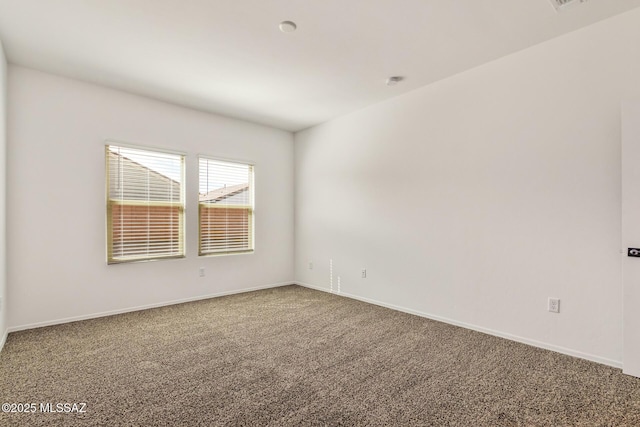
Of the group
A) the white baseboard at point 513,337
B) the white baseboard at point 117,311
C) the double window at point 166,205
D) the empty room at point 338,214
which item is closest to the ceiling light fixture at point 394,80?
the empty room at point 338,214

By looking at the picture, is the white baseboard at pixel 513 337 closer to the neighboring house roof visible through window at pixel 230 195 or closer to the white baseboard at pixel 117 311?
the white baseboard at pixel 117 311

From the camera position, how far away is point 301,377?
2.35 m

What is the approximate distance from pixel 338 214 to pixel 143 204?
8.96 ft

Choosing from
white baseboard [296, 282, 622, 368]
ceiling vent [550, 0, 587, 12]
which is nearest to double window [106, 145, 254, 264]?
white baseboard [296, 282, 622, 368]

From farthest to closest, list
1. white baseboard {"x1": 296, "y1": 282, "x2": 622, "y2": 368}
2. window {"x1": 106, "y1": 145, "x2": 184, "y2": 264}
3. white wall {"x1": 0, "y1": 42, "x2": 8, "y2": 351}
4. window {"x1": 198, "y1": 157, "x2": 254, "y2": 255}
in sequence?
window {"x1": 198, "y1": 157, "x2": 254, "y2": 255}
window {"x1": 106, "y1": 145, "x2": 184, "y2": 264}
white wall {"x1": 0, "y1": 42, "x2": 8, "y2": 351}
white baseboard {"x1": 296, "y1": 282, "x2": 622, "y2": 368}

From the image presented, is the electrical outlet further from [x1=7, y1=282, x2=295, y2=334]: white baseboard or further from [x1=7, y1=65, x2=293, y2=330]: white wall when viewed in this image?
[x1=7, y1=65, x2=293, y2=330]: white wall

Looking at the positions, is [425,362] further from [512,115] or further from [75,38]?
[75,38]

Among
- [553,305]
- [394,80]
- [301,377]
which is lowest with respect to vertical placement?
[301,377]

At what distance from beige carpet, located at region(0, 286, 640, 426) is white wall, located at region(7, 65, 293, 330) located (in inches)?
16.7

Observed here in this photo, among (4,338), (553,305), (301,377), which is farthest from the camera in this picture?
(4,338)

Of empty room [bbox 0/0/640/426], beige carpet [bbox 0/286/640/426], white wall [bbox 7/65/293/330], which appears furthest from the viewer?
white wall [bbox 7/65/293/330]

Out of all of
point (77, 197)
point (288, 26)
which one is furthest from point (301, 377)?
point (77, 197)

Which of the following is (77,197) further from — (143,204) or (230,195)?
(230,195)

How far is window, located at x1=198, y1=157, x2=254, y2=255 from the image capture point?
4.73 metres
